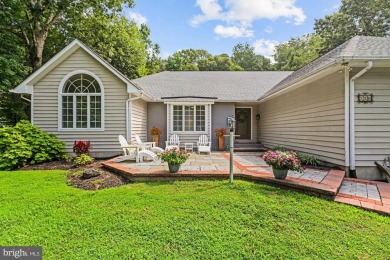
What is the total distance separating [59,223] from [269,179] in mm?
3907

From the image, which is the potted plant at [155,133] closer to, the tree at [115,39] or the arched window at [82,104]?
the arched window at [82,104]

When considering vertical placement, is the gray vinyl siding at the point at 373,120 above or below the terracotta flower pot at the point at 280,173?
above

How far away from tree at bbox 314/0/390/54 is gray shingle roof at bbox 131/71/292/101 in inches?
558

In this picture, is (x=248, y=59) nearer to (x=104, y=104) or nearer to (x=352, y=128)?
(x=104, y=104)

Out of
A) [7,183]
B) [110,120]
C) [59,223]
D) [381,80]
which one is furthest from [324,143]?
[7,183]

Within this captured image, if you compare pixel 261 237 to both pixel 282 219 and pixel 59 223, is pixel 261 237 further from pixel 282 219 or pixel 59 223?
pixel 59 223

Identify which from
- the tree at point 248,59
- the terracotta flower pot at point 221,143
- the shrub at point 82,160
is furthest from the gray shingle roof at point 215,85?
the tree at point 248,59

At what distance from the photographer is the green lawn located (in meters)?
2.58

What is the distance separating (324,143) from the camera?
6.15 metres

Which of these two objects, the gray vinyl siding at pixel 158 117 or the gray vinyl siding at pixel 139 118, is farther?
the gray vinyl siding at pixel 158 117

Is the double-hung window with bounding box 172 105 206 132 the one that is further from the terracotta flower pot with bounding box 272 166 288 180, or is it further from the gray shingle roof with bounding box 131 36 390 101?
the terracotta flower pot with bounding box 272 166 288 180

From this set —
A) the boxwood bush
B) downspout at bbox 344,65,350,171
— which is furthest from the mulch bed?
downspout at bbox 344,65,350,171

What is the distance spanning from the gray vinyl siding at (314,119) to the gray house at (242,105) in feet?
0.09

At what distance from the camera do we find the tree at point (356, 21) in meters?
22.2
